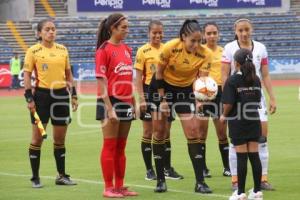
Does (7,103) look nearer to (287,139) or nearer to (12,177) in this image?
(287,139)

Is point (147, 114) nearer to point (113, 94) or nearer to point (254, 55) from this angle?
point (113, 94)

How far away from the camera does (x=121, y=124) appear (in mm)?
10742

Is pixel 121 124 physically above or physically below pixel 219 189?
above

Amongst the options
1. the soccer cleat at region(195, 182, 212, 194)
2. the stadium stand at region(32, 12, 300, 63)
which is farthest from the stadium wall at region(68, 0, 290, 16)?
the soccer cleat at region(195, 182, 212, 194)

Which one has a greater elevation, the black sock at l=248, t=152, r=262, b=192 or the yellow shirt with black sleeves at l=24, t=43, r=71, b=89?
the yellow shirt with black sleeves at l=24, t=43, r=71, b=89

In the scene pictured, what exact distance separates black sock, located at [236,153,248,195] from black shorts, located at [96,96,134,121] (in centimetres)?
162

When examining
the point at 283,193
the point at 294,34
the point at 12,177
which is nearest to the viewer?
the point at 283,193

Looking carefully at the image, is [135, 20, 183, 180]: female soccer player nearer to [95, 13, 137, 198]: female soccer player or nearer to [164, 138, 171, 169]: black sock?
[164, 138, 171, 169]: black sock

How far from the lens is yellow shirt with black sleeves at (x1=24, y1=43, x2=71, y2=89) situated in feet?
37.6

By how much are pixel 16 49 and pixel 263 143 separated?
121 ft

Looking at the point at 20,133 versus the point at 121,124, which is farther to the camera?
the point at 20,133

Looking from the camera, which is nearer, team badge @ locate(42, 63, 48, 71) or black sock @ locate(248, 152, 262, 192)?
black sock @ locate(248, 152, 262, 192)

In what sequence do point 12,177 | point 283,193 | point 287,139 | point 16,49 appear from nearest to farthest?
1. point 283,193
2. point 12,177
3. point 287,139
4. point 16,49

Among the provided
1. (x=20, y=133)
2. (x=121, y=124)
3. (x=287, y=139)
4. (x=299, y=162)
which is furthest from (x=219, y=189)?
(x=20, y=133)
